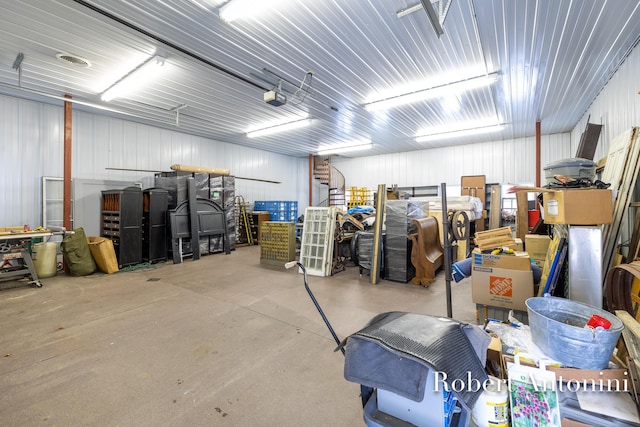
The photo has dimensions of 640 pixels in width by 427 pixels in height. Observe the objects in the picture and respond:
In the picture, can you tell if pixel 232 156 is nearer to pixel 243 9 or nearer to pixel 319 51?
pixel 319 51

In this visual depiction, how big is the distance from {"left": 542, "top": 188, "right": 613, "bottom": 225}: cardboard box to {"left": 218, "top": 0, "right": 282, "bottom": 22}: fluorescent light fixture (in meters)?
3.50

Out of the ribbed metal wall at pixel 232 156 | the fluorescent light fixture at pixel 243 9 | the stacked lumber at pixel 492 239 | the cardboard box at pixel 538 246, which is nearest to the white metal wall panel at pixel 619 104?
the ribbed metal wall at pixel 232 156

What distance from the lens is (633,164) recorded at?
306 cm

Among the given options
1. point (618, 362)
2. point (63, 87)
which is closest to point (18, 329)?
point (63, 87)

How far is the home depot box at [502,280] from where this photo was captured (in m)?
2.80

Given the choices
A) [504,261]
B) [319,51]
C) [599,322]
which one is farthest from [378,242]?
[599,322]

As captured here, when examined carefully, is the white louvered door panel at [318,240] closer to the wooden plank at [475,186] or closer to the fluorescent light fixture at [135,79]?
the fluorescent light fixture at [135,79]

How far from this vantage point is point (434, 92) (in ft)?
17.7

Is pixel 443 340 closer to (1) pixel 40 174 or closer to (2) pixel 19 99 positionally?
(1) pixel 40 174

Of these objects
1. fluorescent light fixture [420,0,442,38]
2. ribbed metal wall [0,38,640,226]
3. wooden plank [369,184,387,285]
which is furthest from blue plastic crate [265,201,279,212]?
fluorescent light fixture [420,0,442,38]

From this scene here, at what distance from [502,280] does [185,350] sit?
3250 mm

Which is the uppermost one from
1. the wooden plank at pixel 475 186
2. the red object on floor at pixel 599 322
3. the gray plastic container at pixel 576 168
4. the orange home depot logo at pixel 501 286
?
the wooden plank at pixel 475 186

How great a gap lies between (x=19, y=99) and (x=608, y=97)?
1142cm

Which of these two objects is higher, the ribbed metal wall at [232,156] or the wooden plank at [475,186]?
the ribbed metal wall at [232,156]
